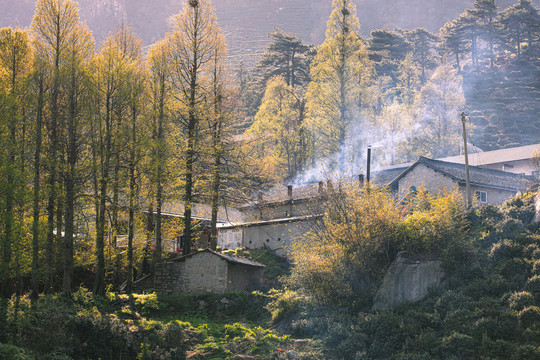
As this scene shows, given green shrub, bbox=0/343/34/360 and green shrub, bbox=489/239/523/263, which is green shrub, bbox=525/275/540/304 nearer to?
green shrub, bbox=489/239/523/263

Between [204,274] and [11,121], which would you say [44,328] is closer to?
[11,121]

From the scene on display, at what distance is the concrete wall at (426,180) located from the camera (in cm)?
3170

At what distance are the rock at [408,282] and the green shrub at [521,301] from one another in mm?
3440

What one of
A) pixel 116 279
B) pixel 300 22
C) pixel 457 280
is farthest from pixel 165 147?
pixel 300 22

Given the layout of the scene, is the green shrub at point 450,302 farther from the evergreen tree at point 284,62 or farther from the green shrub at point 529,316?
the evergreen tree at point 284,62

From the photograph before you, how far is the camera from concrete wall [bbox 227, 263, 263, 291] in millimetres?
26000

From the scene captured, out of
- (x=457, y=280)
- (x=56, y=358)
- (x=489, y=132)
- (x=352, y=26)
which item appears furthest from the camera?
(x=489, y=132)

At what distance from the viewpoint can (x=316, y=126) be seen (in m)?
44.2

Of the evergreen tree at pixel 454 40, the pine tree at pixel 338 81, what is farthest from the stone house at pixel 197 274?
the evergreen tree at pixel 454 40

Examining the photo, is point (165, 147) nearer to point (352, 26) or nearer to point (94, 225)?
point (94, 225)

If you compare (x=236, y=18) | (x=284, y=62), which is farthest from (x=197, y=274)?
(x=236, y=18)

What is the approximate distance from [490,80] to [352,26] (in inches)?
2013

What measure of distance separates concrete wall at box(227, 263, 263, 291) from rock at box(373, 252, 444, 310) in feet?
25.0

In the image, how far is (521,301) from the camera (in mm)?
17891
